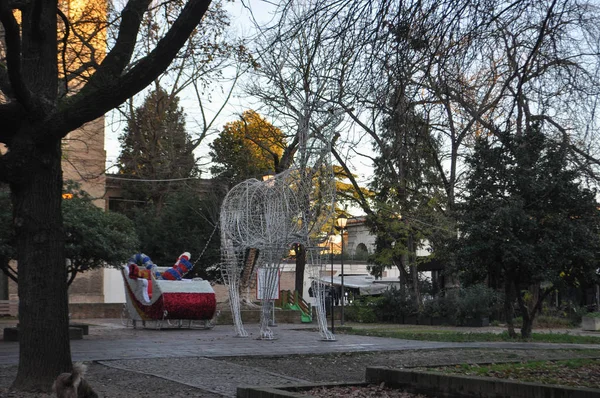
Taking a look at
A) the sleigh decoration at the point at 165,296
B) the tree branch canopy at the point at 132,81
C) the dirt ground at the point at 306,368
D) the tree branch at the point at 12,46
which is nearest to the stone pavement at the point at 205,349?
the dirt ground at the point at 306,368

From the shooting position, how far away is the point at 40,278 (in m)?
9.60

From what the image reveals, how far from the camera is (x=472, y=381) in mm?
8047

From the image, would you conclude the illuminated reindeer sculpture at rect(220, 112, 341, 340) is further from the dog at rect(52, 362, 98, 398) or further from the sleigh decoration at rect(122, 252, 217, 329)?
the dog at rect(52, 362, 98, 398)

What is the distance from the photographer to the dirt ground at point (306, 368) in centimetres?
977

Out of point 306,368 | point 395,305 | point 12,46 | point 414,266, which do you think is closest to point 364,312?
point 395,305

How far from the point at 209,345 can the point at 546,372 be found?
914 cm

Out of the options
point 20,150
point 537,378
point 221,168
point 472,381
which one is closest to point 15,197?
point 20,150

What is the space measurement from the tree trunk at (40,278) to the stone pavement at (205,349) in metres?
2.02

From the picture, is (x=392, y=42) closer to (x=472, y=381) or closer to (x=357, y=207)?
(x=472, y=381)

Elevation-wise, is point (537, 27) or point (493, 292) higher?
point (537, 27)

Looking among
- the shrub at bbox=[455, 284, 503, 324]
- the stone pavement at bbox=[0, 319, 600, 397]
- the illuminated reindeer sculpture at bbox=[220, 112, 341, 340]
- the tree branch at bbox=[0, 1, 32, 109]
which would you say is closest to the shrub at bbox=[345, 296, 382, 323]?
the shrub at bbox=[455, 284, 503, 324]

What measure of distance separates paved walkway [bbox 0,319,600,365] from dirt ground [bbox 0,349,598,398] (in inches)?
34.1

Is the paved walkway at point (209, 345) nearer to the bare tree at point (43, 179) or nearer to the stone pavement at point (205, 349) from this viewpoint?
the stone pavement at point (205, 349)

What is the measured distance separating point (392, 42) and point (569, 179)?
1235cm
